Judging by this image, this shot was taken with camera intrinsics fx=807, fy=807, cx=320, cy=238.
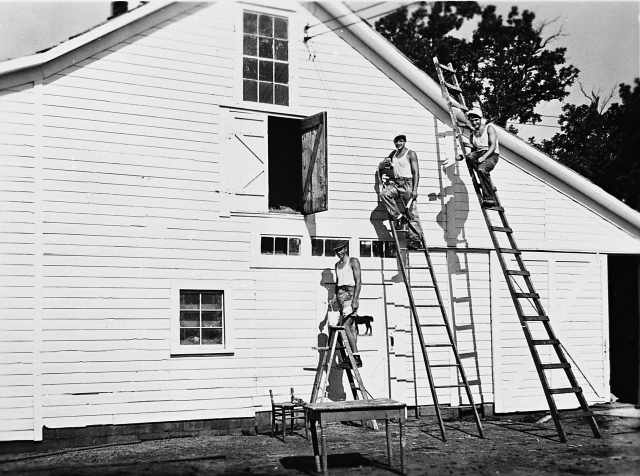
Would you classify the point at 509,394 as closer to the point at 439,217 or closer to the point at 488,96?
the point at 439,217

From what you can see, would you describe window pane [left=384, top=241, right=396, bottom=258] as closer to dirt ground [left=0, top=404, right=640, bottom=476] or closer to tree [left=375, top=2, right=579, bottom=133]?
dirt ground [left=0, top=404, right=640, bottom=476]

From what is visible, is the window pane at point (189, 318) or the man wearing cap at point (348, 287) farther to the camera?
the man wearing cap at point (348, 287)

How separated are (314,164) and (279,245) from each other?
141 centimetres

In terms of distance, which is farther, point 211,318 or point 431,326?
point 431,326

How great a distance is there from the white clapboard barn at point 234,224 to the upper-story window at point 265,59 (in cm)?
3

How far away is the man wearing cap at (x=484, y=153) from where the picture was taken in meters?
13.1

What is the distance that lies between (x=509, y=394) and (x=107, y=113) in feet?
27.2

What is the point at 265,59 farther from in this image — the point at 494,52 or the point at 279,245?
the point at 494,52

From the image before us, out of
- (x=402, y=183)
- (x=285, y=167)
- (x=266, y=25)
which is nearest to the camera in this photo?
(x=266, y=25)

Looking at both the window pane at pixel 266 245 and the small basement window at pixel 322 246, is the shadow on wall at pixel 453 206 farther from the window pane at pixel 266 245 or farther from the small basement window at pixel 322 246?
the window pane at pixel 266 245

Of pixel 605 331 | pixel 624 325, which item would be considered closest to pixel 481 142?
pixel 605 331

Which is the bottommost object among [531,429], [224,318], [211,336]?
[531,429]

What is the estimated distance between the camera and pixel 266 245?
1278cm

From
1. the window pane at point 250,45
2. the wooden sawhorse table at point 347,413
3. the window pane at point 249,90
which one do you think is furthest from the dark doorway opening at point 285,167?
the wooden sawhorse table at point 347,413
